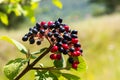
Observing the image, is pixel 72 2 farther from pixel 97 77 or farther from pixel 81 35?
pixel 97 77

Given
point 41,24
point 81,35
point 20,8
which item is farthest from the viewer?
point 81,35

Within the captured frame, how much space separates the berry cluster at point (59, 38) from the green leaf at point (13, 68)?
0.26ft

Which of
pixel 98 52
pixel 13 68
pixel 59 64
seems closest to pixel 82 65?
pixel 59 64

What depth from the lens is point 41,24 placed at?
56.0 inches

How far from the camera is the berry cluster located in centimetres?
131

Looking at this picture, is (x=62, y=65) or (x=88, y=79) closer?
(x=62, y=65)

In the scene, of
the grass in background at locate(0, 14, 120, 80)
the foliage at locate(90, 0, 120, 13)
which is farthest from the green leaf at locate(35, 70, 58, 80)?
the foliage at locate(90, 0, 120, 13)

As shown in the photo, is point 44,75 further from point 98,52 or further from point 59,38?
point 98,52

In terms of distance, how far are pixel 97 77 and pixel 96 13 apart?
29595 millimetres

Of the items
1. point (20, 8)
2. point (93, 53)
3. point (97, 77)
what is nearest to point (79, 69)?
point (20, 8)

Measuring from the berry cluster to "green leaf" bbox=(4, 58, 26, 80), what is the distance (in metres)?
0.08

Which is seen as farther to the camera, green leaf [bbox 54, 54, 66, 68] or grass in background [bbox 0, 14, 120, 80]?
grass in background [bbox 0, 14, 120, 80]

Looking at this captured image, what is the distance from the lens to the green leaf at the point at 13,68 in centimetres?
135

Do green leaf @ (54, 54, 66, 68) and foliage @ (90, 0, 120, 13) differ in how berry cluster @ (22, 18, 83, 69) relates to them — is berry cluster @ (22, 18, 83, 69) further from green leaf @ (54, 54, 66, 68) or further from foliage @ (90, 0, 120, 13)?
foliage @ (90, 0, 120, 13)
